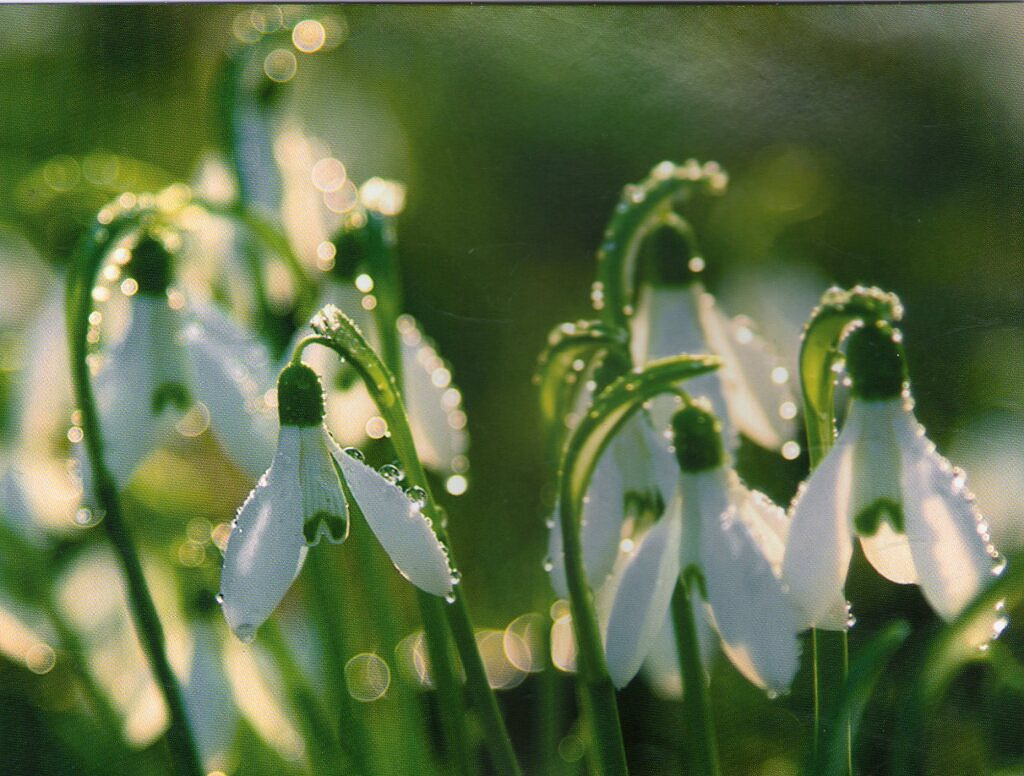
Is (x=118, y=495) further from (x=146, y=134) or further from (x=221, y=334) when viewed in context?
(x=146, y=134)

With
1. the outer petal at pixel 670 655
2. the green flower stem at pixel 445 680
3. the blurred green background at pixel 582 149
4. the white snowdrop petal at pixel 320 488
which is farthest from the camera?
the blurred green background at pixel 582 149

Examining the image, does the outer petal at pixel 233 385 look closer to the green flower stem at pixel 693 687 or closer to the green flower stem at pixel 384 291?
the green flower stem at pixel 384 291

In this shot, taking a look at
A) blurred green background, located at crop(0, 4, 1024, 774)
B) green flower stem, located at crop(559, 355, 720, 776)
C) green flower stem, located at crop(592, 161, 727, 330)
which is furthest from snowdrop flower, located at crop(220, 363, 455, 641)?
blurred green background, located at crop(0, 4, 1024, 774)

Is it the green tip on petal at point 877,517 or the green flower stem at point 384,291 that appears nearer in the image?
the green tip on petal at point 877,517

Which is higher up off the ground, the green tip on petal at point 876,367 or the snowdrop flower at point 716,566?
the green tip on petal at point 876,367

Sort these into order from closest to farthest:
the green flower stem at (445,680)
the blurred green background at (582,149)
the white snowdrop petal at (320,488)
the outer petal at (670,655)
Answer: the white snowdrop petal at (320,488) → the green flower stem at (445,680) → the outer petal at (670,655) → the blurred green background at (582,149)

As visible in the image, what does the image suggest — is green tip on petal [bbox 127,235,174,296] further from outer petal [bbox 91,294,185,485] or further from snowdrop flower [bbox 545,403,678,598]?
snowdrop flower [bbox 545,403,678,598]

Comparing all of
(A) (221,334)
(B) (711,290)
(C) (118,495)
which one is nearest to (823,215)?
(B) (711,290)

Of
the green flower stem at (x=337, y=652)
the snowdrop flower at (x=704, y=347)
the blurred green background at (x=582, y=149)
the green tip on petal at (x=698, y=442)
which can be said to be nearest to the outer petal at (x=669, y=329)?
the snowdrop flower at (x=704, y=347)
